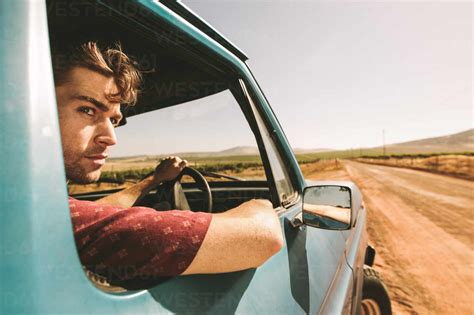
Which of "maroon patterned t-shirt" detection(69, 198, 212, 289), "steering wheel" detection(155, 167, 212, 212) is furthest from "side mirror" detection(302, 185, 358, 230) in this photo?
"maroon patterned t-shirt" detection(69, 198, 212, 289)

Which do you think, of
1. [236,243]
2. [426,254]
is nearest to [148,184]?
[236,243]

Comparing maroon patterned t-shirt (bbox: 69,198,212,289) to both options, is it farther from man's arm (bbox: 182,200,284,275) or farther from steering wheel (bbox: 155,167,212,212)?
steering wheel (bbox: 155,167,212,212)

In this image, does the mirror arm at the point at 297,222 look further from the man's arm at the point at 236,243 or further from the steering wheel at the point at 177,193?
the steering wheel at the point at 177,193

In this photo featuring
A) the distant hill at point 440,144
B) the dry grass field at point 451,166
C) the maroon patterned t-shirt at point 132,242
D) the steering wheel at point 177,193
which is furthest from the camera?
the distant hill at point 440,144

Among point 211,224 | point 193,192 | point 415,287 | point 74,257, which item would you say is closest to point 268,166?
point 211,224

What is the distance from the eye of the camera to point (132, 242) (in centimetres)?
68

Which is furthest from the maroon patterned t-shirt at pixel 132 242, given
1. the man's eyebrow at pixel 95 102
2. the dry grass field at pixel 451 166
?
the dry grass field at pixel 451 166

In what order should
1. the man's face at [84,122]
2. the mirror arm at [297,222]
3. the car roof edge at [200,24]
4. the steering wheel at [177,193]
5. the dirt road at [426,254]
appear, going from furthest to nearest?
the dirt road at [426,254]
the steering wheel at [177,193]
the mirror arm at [297,222]
the car roof edge at [200,24]
the man's face at [84,122]

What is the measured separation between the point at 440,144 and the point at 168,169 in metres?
204

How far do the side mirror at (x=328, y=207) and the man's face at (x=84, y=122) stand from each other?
0.95 m

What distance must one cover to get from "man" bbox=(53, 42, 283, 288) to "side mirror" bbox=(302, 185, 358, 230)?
45cm

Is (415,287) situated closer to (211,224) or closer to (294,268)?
(294,268)

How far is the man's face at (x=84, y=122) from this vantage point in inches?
34.8

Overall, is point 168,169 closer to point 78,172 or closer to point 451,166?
point 78,172
